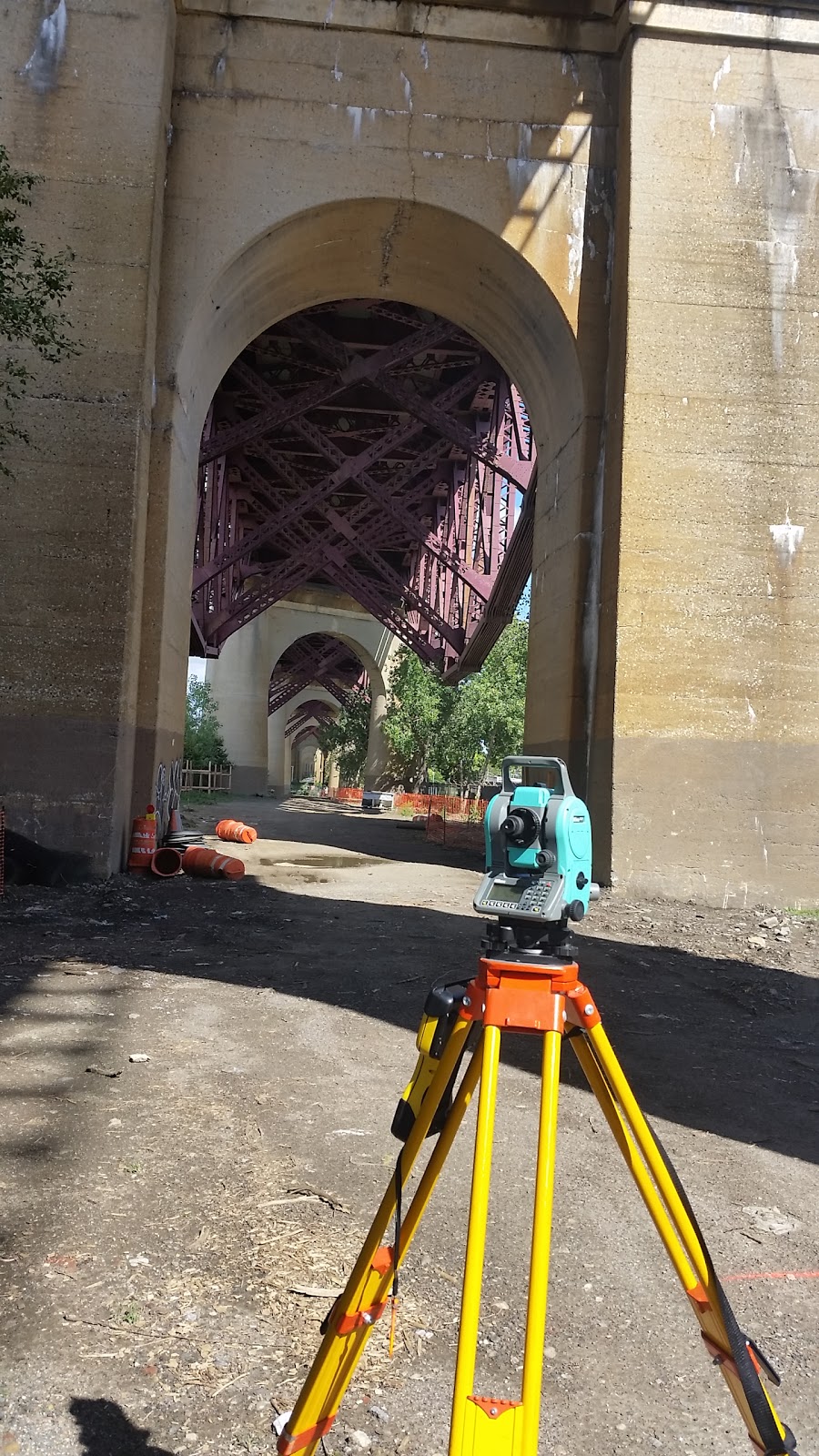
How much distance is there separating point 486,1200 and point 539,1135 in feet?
1.08

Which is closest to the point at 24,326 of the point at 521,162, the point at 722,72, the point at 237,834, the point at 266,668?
the point at 521,162

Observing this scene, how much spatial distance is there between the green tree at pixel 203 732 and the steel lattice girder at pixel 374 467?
792cm

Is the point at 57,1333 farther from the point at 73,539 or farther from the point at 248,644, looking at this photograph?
the point at 248,644

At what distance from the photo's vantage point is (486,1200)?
1562 mm

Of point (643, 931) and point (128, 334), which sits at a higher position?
point (128, 334)

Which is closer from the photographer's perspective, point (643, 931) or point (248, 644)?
point (643, 931)

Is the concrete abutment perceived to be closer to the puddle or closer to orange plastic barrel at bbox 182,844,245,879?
orange plastic barrel at bbox 182,844,245,879

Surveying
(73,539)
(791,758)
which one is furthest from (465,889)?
(73,539)

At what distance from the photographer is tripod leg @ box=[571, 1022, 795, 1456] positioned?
1.65m

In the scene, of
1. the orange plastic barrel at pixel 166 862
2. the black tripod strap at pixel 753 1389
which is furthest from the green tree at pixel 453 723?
the black tripod strap at pixel 753 1389

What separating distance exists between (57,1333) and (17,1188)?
0.85 metres

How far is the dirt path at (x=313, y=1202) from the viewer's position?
7.36 feet

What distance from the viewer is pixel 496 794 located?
7.03ft

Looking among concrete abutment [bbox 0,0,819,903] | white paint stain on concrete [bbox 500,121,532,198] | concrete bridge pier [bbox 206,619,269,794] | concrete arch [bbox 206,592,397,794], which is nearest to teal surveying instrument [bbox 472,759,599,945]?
concrete abutment [bbox 0,0,819,903]
